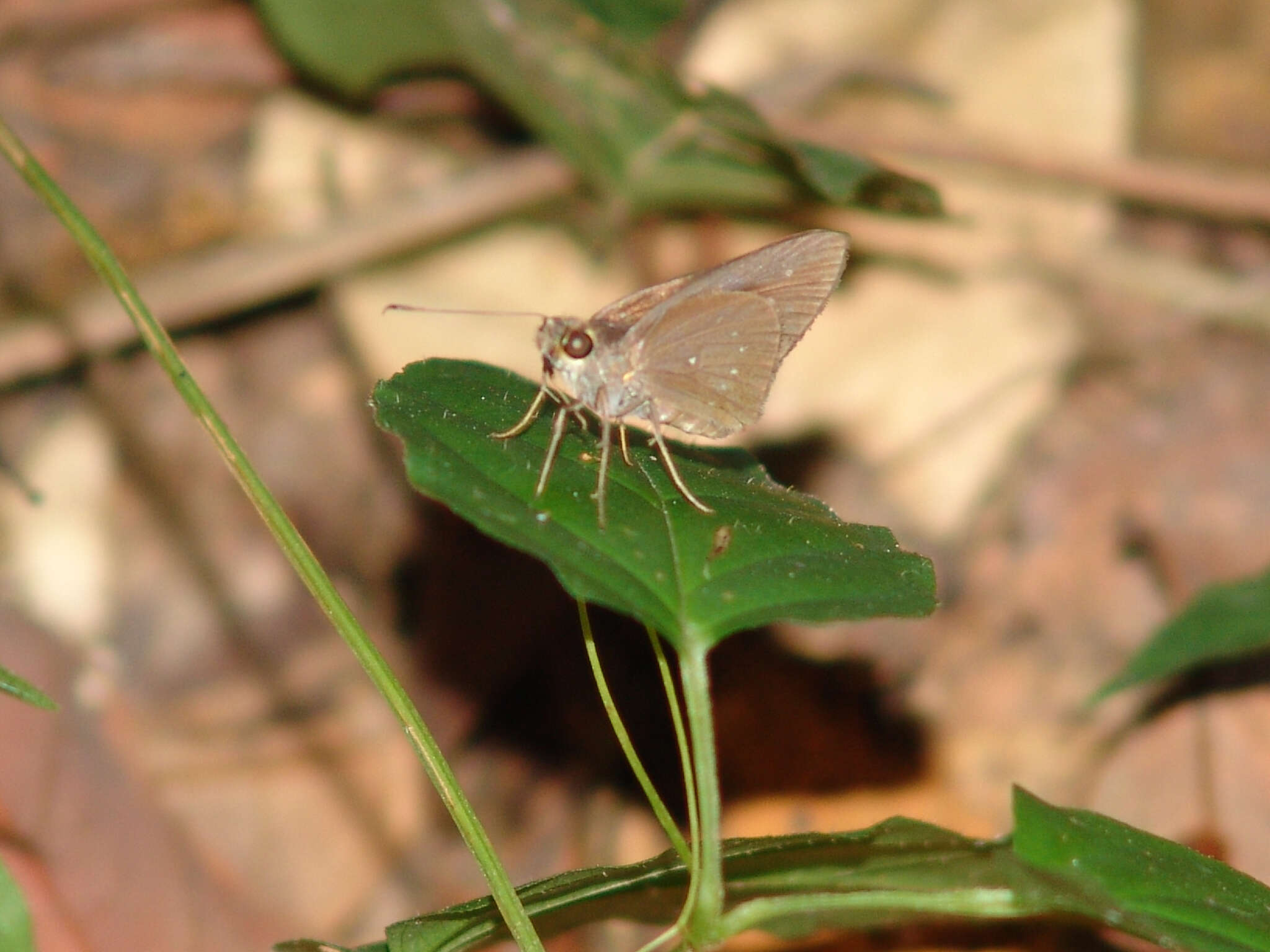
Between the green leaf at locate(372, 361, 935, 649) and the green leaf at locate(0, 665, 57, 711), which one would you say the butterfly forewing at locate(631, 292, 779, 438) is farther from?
the green leaf at locate(0, 665, 57, 711)

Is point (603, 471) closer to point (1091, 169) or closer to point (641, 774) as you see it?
point (641, 774)

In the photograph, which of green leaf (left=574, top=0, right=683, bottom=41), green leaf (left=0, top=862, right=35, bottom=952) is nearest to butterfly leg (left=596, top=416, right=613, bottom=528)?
green leaf (left=0, top=862, right=35, bottom=952)

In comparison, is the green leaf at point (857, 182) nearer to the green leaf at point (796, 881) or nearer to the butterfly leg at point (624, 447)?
the butterfly leg at point (624, 447)

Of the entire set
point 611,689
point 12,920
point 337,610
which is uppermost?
point 611,689

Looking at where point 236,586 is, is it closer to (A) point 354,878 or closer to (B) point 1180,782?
(A) point 354,878

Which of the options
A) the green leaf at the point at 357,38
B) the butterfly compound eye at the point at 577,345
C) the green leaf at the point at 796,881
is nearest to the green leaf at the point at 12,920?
the green leaf at the point at 796,881

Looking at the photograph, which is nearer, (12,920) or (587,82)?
(12,920)

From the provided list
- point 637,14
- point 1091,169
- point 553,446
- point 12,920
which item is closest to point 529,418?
point 553,446
